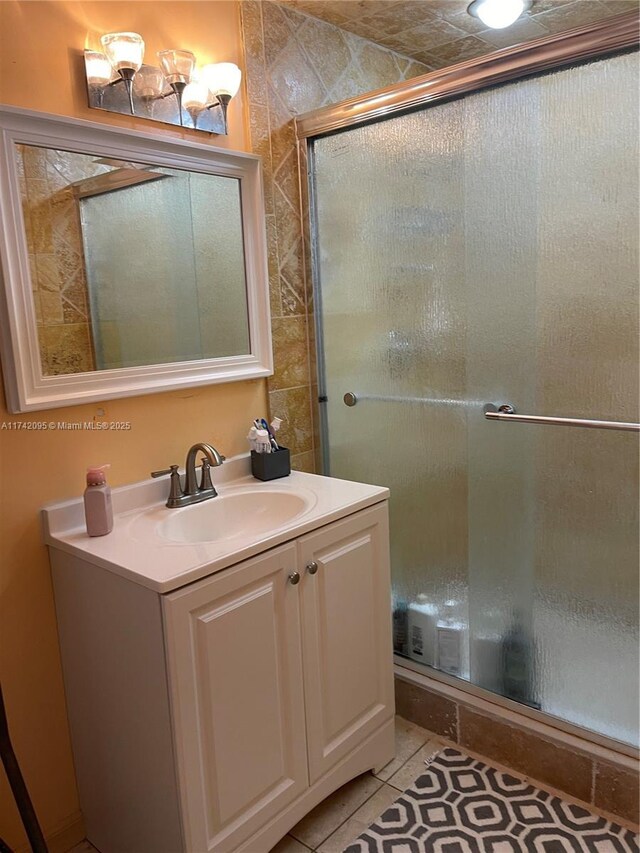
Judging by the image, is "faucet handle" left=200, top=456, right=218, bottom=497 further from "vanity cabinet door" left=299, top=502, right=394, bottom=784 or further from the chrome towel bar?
the chrome towel bar

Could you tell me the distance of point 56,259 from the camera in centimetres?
150

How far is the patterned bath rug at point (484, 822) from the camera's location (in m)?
1.56

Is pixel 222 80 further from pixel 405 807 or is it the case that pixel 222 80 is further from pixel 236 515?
pixel 405 807

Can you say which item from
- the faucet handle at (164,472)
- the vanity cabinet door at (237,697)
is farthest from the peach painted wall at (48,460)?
the vanity cabinet door at (237,697)

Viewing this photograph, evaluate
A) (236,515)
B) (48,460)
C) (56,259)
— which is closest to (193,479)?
(236,515)

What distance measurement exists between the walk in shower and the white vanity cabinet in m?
0.32

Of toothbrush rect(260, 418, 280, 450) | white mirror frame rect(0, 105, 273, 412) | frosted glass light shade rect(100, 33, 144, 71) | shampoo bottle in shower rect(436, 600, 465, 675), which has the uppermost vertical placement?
frosted glass light shade rect(100, 33, 144, 71)

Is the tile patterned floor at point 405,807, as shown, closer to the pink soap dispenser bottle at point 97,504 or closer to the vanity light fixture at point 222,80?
the pink soap dispenser bottle at point 97,504

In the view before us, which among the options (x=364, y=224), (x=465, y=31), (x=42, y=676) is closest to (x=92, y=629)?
(x=42, y=676)

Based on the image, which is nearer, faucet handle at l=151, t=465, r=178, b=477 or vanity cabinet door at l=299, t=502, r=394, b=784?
vanity cabinet door at l=299, t=502, r=394, b=784

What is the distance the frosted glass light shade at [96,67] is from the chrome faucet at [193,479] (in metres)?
0.90

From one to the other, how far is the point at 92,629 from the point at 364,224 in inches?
54.1

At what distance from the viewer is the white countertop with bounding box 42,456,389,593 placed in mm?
1304

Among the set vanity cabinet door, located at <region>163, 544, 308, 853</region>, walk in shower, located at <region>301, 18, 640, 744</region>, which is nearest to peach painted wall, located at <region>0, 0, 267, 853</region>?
vanity cabinet door, located at <region>163, 544, 308, 853</region>
